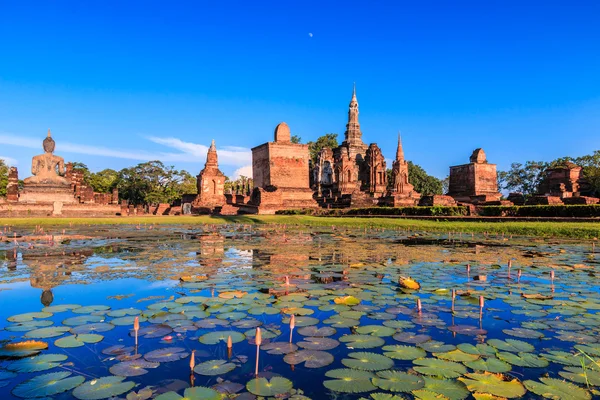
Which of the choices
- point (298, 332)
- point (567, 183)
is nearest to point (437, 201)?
point (567, 183)

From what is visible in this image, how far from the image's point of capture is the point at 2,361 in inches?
113

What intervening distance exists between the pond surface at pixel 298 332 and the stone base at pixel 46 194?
2427cm

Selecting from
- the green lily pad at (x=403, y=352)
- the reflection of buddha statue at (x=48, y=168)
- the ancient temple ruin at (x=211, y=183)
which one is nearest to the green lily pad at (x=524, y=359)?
the green lily pad at (x=403, y=352)

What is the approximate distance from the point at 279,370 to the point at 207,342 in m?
0.72

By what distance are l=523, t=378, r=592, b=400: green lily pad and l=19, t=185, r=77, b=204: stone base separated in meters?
29.5

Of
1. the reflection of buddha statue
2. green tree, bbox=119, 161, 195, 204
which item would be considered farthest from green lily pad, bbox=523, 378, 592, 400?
green tree, bbox=119, 161, 195, 204

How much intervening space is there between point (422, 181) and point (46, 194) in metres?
53.5

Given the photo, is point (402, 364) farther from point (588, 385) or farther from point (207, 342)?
point (207, 342)

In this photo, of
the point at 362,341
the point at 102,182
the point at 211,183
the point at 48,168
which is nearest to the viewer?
the point at 362,341

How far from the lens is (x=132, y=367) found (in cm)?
275

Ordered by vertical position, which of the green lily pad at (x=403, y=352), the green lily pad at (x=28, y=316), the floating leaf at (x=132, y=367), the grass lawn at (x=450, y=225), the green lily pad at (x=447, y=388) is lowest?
the green lily pad at (x=447, y=388)

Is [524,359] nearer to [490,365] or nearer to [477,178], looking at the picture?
[490,365]

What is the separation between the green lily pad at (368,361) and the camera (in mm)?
2822

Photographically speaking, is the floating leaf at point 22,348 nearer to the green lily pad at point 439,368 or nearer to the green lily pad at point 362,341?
the green lily pad at point 362,341
